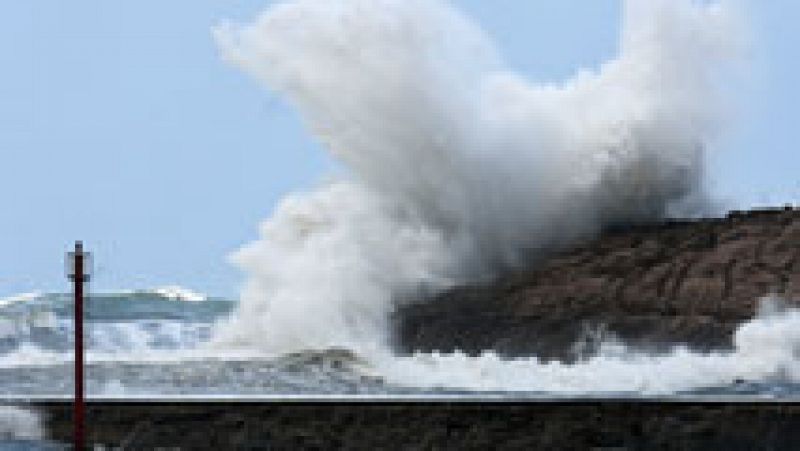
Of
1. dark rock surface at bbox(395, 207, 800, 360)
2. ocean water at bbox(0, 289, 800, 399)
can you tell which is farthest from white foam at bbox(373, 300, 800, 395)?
dark rock surface at bbox(395, 207, 800, 360)

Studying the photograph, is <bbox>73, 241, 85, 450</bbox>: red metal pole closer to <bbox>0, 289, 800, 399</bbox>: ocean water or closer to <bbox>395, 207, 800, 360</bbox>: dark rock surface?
<bbox>0, 289, 800, 399</bbox>: ocean water

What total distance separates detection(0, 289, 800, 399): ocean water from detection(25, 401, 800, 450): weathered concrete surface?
7.95ft

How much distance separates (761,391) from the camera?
69.7 feet

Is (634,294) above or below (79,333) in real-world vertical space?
above

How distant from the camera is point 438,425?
16.9 meters

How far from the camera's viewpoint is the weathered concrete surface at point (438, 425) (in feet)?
53.8

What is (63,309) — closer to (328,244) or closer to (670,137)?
(328,244)

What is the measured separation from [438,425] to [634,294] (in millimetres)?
11773

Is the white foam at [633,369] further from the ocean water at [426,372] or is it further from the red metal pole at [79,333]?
the red metal pole at [79,333]

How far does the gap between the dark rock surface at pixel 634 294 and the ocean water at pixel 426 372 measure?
547 millimetres

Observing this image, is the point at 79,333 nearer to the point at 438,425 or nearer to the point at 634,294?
the point at 438,425

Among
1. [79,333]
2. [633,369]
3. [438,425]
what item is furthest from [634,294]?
[79,333]

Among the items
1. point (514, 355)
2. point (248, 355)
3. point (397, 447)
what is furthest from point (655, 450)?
point (248, 355)

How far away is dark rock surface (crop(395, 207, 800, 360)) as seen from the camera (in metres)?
27.0
